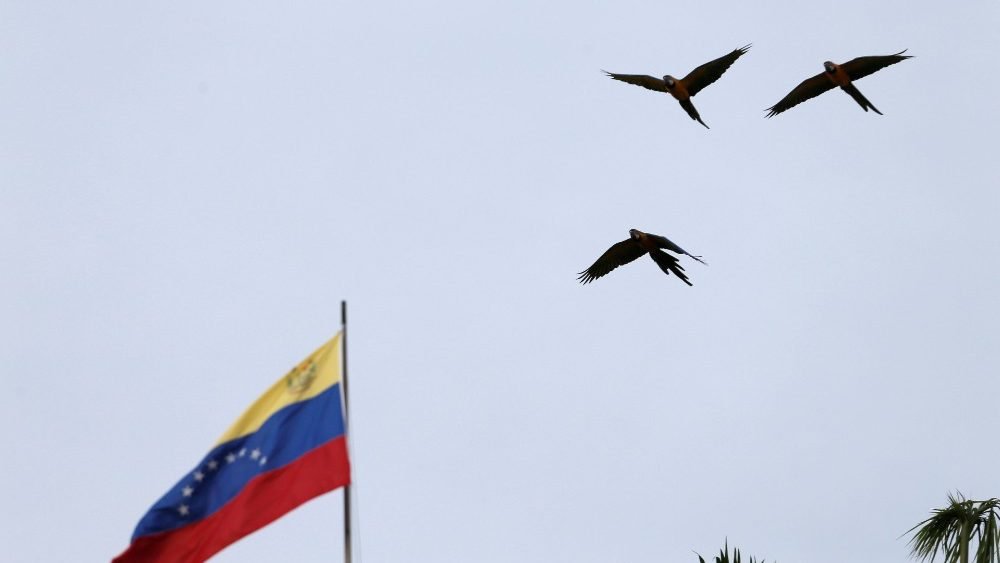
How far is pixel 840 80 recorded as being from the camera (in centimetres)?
3016

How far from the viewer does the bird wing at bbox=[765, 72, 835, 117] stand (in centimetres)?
3161

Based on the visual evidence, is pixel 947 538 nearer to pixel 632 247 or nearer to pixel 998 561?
pixel 998 561

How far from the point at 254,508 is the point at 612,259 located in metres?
15.9

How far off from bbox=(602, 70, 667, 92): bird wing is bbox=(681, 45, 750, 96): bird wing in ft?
1.33

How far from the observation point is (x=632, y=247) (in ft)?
108

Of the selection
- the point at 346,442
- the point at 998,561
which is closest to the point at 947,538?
the point at 998,561

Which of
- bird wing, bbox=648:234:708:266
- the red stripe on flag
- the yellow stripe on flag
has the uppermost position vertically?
bird wing, bbox=648:234:708:266

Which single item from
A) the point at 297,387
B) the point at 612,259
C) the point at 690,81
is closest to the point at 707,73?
the point at 690,81

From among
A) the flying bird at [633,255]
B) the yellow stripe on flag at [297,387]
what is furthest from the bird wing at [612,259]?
the yellow stripe on flag at [297,387]

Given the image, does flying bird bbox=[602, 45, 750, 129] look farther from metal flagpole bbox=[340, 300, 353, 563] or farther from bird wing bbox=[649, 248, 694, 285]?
metal flagpole bbox=[340, 300, 353, 563]

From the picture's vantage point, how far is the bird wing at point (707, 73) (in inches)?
1206

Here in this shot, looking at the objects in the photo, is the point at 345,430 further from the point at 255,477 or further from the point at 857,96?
the point at 857,96

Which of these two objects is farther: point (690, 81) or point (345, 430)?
point (690, 81)

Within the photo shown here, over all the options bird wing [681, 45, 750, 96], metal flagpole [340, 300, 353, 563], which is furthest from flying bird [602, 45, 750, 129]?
metal flagpole [340, 300, 353, 563]
